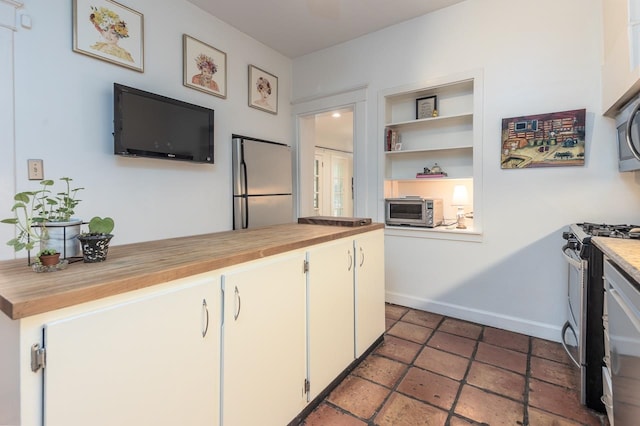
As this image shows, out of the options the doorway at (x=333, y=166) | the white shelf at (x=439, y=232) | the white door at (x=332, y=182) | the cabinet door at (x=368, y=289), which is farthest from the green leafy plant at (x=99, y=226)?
the white door at (x=332, y=182)

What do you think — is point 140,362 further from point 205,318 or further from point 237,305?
point 237,305

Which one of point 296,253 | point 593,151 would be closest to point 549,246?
point 593,151

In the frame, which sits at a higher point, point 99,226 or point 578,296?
point 99,226

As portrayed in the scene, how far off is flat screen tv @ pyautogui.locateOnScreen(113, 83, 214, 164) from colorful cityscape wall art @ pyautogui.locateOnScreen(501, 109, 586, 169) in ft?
8.39

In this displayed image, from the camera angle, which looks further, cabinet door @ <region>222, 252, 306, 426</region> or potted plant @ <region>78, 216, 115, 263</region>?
cabinet door @ <region>222, 252, 306, 426</region>

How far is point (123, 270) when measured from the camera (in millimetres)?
984

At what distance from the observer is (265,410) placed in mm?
1367

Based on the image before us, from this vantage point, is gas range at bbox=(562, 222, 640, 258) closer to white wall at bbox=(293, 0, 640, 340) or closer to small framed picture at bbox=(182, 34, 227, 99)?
white wall at bbox=(293, 0, 640, 340)

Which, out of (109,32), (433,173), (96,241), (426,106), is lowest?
(96,241)

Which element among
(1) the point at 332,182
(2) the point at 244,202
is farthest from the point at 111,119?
(1) the point at 332,182

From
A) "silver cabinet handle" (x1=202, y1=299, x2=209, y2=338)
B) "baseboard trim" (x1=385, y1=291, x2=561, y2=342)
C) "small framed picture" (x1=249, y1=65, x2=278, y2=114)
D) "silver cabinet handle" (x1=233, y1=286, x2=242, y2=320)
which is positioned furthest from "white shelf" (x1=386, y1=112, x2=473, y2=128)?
"silver cabinet handle" (x1=202, y1=299, x2=209, y2=338)

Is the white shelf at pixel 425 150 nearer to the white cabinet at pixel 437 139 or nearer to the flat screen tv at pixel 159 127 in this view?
the white cabinet at pixel 437 139

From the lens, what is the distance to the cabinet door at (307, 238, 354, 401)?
1659 mm

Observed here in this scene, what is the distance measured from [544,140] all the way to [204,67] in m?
2.95
